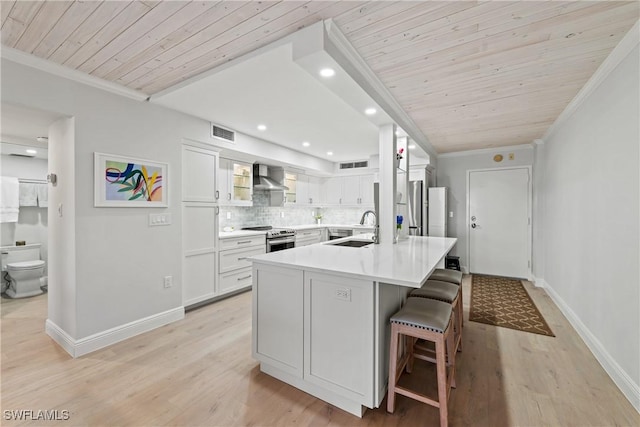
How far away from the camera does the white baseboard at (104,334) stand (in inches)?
93.7

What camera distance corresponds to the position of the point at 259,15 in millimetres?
1595

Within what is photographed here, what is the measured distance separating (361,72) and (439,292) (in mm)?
1822

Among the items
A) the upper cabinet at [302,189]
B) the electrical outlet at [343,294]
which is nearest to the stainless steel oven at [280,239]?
the upper cabinet at [302,189]

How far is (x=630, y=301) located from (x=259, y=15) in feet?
9.72

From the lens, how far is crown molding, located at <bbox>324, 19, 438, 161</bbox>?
5.68 ft

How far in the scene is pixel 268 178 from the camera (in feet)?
16.7

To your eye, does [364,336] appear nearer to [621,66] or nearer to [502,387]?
[502,387]

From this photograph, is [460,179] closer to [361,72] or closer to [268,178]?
[268,178]

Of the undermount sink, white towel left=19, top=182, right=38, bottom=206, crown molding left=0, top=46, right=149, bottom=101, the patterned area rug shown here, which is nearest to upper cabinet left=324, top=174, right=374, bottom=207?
the patterned area rug

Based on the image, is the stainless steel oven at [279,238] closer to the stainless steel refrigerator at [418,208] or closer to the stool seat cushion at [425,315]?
the stainless steel refrigerator at [418,208]

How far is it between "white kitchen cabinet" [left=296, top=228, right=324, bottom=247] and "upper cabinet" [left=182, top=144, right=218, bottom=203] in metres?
1.90

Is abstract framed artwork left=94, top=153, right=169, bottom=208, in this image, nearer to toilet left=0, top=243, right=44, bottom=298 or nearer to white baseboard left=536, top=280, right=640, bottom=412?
toilet left=0, top=243, right=44, bottom=298

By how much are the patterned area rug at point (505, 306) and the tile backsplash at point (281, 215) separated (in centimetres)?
296

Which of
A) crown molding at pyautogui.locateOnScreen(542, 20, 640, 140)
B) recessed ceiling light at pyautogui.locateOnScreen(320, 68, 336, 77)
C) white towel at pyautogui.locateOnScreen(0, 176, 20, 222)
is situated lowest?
white towel at pyautogui.locateOnScreen(0, 176, 20, 222)
